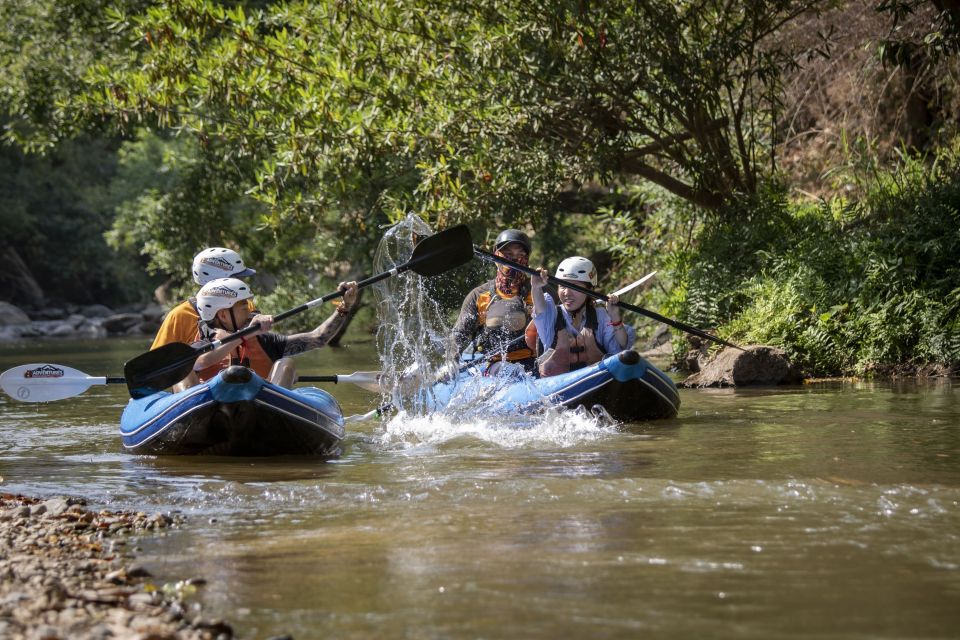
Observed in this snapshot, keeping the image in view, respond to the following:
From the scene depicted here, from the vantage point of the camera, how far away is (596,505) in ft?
17.7

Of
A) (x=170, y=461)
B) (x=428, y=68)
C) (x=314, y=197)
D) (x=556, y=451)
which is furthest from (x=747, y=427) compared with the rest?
(x=314, y=197)

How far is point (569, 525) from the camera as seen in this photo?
4.97m

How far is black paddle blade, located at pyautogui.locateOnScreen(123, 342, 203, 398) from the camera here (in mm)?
7879

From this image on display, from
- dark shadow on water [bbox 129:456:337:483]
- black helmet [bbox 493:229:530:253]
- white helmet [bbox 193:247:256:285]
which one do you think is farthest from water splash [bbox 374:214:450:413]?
dark shadow on water [bbox 129:456:337:483]

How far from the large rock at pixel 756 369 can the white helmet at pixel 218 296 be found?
513cm

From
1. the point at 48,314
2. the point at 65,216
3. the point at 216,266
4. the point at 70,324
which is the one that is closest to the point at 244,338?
the point at 216,266

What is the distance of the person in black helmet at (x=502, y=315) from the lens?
9.46 meters

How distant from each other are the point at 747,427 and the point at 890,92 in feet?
26.1

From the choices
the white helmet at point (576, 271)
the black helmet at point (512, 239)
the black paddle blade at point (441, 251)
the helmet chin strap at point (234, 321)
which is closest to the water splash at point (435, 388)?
the black paddle blade at point (441, 251)

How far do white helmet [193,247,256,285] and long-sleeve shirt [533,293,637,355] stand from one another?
2.14m

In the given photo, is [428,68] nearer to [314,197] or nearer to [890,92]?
[314,197]

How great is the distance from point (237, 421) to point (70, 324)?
28428 millimetres

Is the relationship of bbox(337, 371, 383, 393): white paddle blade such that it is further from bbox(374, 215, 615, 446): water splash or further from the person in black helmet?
the person in black helmet

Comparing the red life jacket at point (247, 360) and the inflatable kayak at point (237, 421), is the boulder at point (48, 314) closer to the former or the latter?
the red life jacket at point (247, 360)
